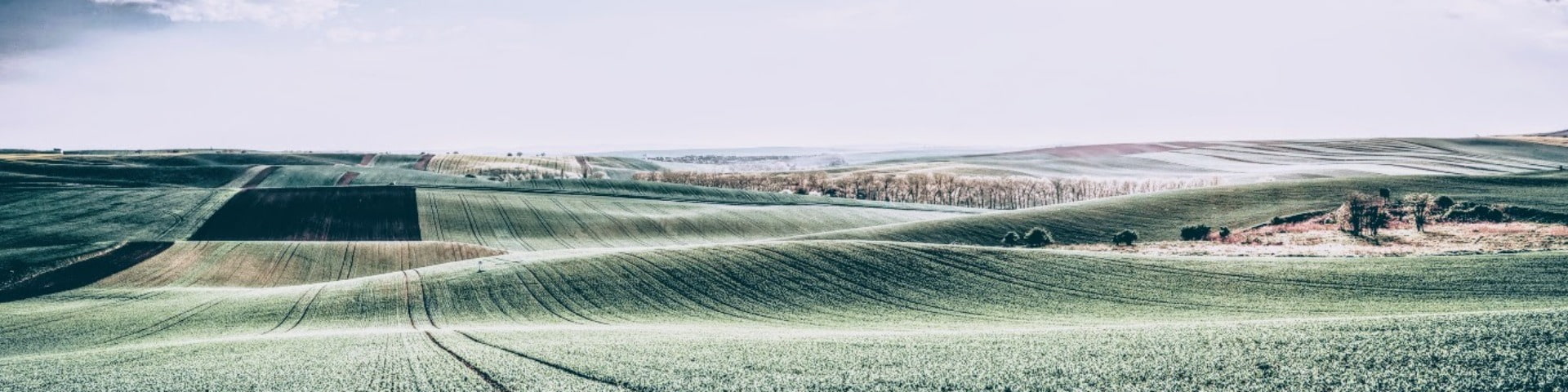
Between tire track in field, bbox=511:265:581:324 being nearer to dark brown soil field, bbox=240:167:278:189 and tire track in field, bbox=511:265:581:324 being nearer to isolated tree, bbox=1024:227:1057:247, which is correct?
isolated tree, bbox=1024:227:1057:247

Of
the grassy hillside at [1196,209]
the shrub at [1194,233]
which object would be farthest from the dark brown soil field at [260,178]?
the shrub at [1194,233]

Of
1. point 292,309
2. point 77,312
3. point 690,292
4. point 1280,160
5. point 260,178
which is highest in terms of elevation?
point 1280,160

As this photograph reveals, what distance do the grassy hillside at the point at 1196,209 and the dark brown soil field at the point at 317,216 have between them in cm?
3407

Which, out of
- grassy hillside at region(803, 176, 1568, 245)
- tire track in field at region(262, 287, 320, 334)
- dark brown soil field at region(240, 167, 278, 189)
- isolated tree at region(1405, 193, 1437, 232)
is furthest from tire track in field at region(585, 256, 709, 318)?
dark brown soil field at region(240, 167, 278, 189)

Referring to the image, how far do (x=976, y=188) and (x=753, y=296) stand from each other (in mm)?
88314

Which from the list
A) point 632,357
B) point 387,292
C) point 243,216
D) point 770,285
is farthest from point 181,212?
point 632,357

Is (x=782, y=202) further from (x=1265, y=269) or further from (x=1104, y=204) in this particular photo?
(x=1265, y=269)

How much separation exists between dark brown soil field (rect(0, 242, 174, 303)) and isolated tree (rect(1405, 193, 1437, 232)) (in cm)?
6857

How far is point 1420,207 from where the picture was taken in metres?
47.5

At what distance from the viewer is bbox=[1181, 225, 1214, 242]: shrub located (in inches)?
2004

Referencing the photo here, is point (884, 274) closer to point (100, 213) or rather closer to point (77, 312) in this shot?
point (77, 312)

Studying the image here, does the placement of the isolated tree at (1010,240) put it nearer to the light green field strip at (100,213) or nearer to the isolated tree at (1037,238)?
the isolated tree at (1037,238)

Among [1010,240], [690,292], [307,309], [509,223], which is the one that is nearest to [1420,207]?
[1010,240]

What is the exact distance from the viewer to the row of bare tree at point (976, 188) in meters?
114
